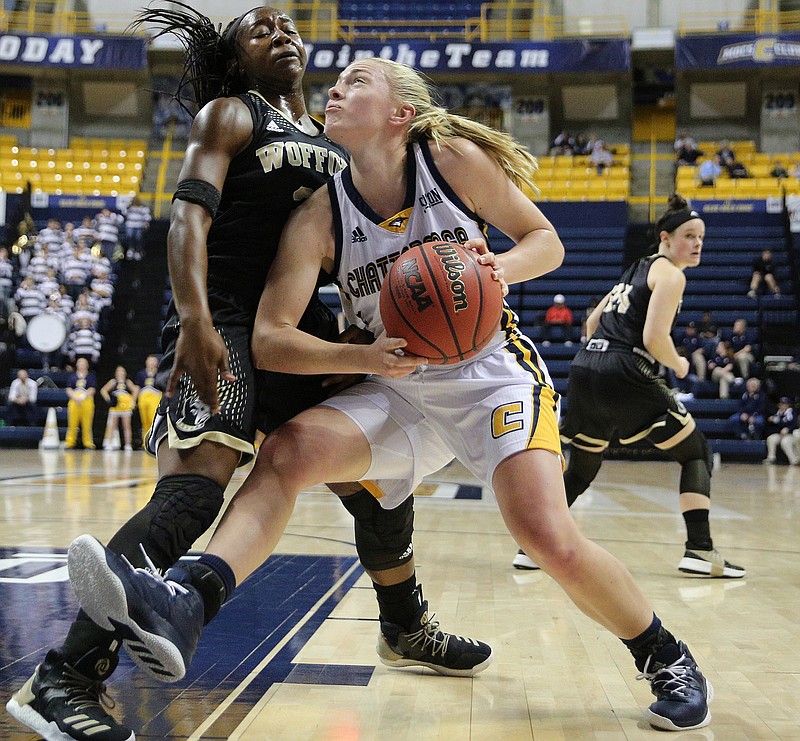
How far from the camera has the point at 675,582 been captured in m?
4.37

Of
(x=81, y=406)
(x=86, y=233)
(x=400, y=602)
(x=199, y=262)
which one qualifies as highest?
(x=199, y=262)

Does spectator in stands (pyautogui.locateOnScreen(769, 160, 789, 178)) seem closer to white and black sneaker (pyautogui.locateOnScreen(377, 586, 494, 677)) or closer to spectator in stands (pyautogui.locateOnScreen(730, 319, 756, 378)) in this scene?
spectator in stands (pyautogui.locateOnScreen(730, 319, 756, 378))

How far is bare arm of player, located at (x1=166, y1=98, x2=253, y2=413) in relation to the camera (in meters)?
2.15

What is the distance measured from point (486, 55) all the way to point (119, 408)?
12.2 meters

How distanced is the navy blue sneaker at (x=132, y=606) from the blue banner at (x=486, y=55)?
65.9 ft

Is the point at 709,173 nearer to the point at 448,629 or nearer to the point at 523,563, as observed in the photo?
the point at 523,563

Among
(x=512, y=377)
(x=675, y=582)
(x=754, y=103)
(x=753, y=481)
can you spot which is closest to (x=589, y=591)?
(x=512, y=377)

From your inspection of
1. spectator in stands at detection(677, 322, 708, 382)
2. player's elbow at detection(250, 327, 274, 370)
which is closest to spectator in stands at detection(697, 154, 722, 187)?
spectator in stands at detection(677, 322, 708, 382)

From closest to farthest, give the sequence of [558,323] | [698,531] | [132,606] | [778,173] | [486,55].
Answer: [132,606] → [698,531] → [558,323] → [778,173] → [486,55]

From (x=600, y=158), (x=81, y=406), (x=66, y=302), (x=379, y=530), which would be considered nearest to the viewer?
(x=379, y=530)

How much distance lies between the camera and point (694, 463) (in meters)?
4.74

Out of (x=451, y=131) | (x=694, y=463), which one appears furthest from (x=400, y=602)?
(x=694, y=463)

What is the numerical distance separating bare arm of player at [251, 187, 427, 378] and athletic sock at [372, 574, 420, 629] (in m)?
0.87

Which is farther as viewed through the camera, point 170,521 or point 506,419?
point 506,419
